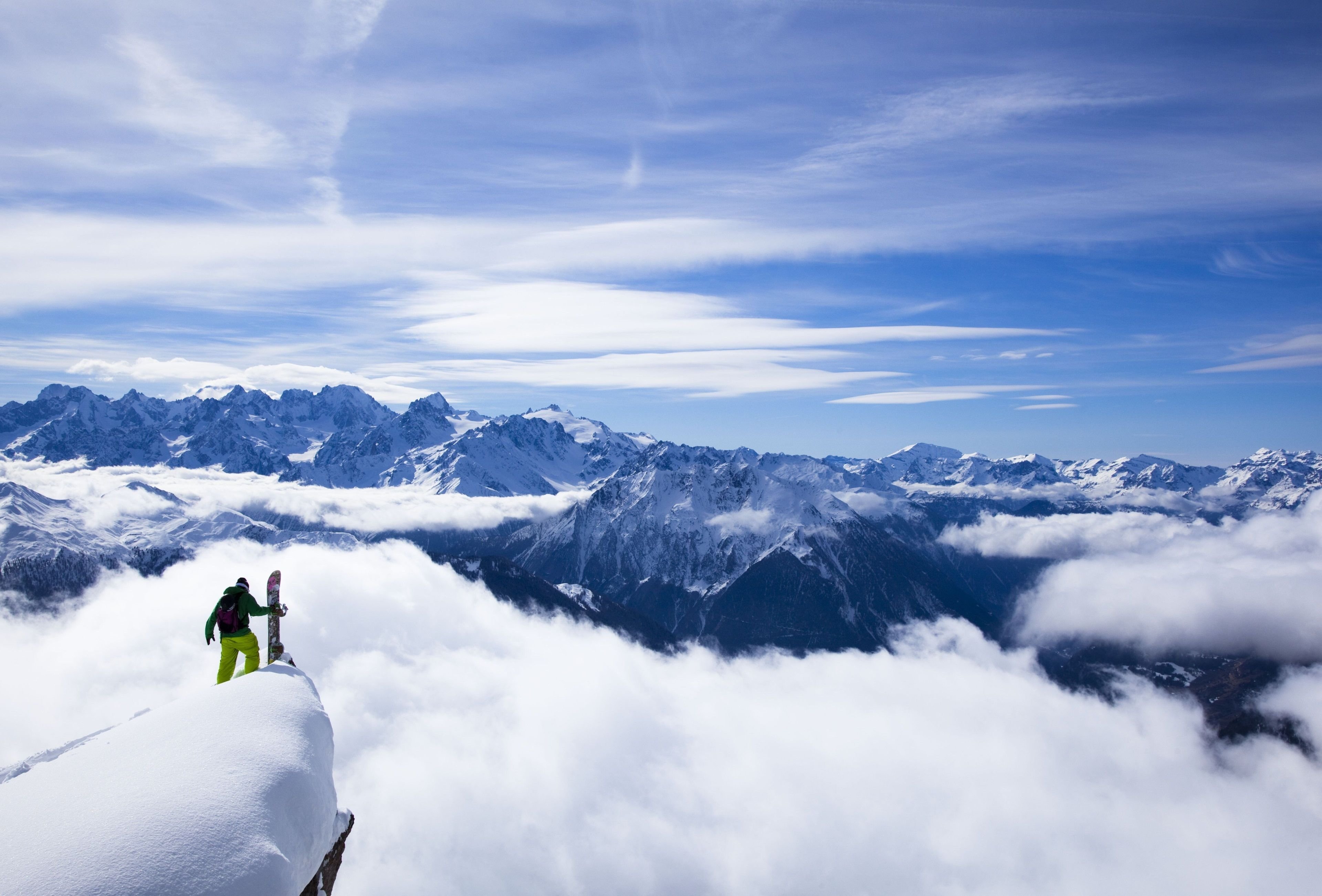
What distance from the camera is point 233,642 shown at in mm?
21281

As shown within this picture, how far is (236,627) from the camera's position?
70.0 ft

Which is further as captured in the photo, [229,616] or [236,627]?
[236,627]

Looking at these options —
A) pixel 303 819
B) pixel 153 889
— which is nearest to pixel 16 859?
pixel 153 889

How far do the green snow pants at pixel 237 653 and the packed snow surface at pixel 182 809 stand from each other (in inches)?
249

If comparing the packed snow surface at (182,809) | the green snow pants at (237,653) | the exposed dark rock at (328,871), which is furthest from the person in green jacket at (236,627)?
the exposed dark rock at (328,871)

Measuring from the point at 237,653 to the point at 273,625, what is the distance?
1.27m

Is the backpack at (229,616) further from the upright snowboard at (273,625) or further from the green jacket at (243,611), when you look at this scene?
the upright snowboard at (273,625)

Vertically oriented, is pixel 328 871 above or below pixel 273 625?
below

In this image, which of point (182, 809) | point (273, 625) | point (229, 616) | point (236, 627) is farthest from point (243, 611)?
point (182, 809)

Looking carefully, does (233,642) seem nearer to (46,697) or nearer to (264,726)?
(264,726)

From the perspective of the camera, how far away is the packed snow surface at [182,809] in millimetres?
9336

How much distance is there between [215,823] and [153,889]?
1286 mm

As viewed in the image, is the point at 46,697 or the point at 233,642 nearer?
the point at 233,642

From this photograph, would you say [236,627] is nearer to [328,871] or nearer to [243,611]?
[243,611]
